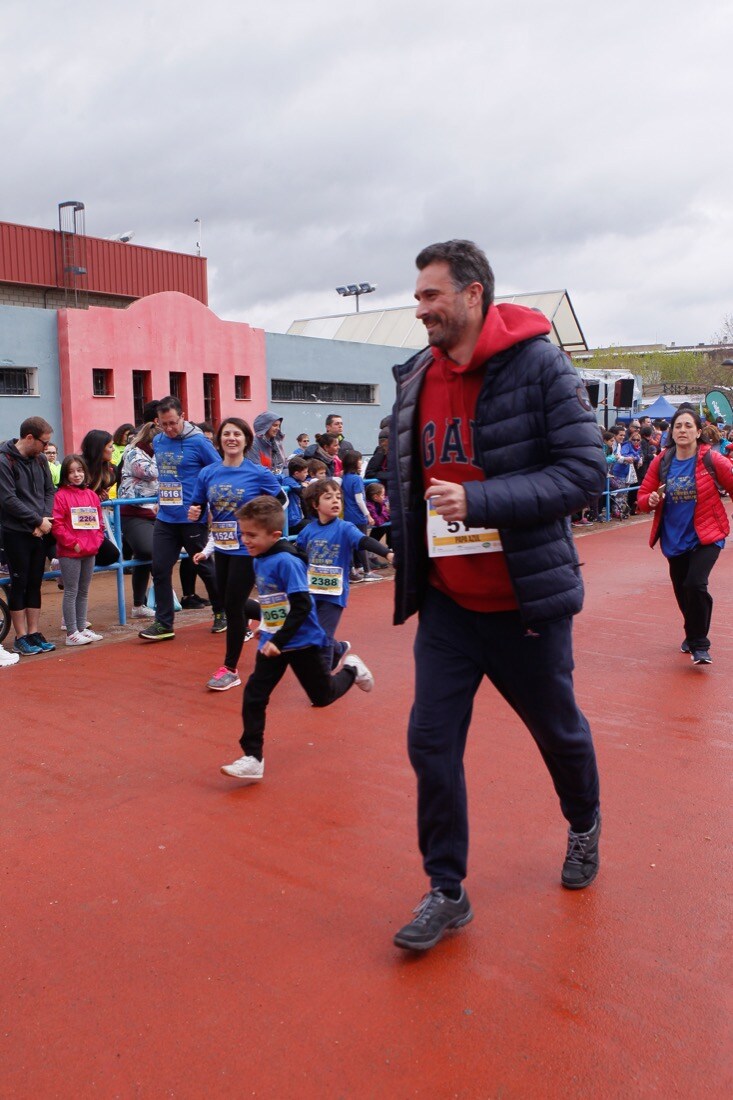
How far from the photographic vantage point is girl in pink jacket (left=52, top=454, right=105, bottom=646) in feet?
26.2

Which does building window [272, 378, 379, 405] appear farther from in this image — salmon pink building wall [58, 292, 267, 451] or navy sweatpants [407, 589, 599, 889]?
navy sweatpants [407, 589, 599, 889]

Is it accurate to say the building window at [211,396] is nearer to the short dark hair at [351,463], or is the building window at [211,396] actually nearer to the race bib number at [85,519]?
the short dark hair at [351,463]

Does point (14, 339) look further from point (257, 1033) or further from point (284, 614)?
point (257, 1033)

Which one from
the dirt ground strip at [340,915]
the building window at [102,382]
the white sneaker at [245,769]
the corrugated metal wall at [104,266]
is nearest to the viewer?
the dirt ground strip at [340,915]

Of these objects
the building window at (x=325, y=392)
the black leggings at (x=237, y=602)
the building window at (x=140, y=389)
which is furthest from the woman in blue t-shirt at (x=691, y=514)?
the building window at (x=325, y=392)

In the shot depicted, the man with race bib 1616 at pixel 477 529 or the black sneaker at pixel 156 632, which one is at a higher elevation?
the man with race bib 1616 at pixel 477 529

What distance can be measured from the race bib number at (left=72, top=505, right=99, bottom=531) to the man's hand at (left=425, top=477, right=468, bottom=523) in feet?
18.5

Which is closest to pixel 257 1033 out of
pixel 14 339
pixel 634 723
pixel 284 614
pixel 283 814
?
pixel 283 814

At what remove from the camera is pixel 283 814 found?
4480 mm

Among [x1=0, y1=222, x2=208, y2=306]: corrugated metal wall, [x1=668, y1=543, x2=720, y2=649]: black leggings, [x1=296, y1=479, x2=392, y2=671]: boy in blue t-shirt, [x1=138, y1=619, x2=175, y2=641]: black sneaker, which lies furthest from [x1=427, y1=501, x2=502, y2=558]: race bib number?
[x1=0, y1=222, x2=208, y2=306]: corrugated metal wall

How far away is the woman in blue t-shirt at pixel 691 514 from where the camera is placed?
703 centimetres

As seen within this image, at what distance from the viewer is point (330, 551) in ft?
21.6

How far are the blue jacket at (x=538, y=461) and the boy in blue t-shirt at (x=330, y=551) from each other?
10.7 ft

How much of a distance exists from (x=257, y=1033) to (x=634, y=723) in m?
3.49
